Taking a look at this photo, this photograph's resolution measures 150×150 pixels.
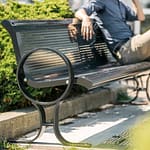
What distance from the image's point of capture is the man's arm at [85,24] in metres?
4.63

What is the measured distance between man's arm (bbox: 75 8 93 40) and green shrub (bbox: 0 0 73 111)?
694 millimetres

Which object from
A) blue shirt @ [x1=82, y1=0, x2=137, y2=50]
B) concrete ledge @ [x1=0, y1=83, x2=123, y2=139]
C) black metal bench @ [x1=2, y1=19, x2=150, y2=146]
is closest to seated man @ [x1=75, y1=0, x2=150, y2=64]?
blue shirt @ [x1=82, y1=0, x2=137, y2=50]

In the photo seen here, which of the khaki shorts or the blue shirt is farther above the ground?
the blue shirt

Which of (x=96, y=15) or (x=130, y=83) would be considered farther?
(x=130, y=83)

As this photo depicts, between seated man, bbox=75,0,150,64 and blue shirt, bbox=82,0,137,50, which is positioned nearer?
seated man, bbox=75,0,150,64

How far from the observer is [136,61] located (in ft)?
16.6

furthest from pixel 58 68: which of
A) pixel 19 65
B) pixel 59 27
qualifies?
pixel 19 65

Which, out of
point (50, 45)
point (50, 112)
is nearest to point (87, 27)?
point (50, 45)

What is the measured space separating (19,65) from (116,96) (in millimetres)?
3053

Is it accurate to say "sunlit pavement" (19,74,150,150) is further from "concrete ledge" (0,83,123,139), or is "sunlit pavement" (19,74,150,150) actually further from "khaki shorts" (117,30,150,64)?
"khaki shorts" (117,30,150,64)

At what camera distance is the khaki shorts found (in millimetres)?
4852

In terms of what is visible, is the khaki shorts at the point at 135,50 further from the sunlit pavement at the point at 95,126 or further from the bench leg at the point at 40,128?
the bench leg at the point at 40,128

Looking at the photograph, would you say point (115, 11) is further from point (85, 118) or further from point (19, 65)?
point (19, 65)

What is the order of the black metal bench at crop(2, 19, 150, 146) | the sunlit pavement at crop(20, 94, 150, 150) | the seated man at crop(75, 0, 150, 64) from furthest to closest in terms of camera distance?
1. the seated man at crop(75, 0, 150, 64)
2. the sunlit pavement at crop(20, 94, 150, 150)
3. the black metal bench at crop(2, 19, 150, 146)
